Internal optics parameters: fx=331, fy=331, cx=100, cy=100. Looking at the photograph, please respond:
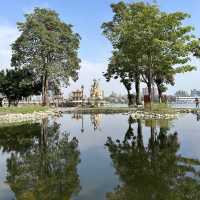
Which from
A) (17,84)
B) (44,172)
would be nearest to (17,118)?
(44,172)

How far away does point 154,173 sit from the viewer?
8.31m

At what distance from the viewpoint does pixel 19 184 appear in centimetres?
767

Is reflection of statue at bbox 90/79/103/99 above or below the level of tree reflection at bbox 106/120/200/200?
above

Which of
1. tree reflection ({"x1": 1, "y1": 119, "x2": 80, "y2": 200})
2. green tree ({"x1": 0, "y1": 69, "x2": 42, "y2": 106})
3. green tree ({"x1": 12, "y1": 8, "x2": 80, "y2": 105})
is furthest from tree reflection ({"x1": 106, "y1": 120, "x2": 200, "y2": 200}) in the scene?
green tree ({"x1": 0, "y1": 69, "x2": 42, "y2": 106})

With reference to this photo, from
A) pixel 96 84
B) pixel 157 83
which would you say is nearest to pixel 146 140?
pixel 157 83

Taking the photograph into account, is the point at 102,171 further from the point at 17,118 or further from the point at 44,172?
the point at 17,118

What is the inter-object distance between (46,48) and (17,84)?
1173cm

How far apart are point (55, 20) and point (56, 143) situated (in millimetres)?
49015

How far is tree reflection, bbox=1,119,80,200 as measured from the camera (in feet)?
22.8

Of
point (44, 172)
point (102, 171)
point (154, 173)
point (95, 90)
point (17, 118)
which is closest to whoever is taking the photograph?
point (154, 173)

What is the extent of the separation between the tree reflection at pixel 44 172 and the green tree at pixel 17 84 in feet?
162

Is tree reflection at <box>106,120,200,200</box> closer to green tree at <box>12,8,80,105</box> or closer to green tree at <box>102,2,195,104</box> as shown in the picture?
green tree at <box>102,2,195,104</box>

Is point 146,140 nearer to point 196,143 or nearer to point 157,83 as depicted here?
point 196,143

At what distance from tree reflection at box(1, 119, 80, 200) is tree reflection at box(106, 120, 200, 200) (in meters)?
1.15
